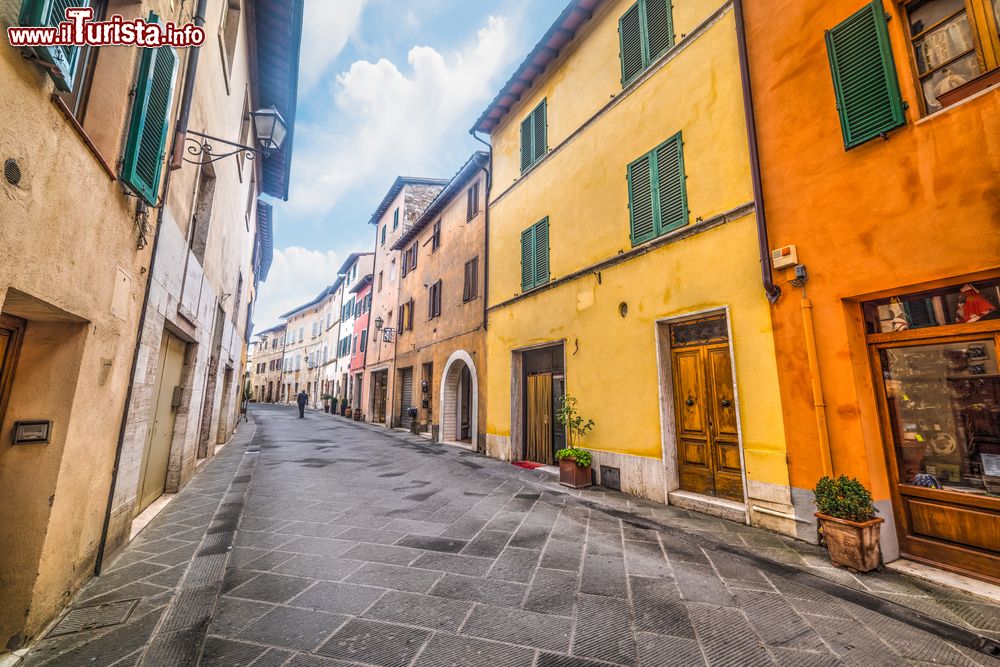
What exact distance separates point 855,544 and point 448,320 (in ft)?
35.8

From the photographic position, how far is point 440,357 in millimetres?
13273

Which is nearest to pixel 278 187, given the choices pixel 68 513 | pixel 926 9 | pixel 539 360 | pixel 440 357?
pixel 440 357

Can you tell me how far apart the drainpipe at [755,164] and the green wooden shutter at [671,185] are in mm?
941

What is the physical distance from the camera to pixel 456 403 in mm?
12867

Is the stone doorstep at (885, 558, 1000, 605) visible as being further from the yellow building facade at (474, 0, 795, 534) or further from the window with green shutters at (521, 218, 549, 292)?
the window with green shutters at (521, 218, 549, 292)

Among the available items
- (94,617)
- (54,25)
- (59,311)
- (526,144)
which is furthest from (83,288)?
(526,144)

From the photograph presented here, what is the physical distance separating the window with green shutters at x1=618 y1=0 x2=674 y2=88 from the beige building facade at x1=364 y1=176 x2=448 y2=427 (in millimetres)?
13170

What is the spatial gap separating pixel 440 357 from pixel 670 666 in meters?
11.5

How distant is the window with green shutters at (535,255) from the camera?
870 centimetres

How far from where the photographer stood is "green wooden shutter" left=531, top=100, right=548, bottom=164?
9.16 m

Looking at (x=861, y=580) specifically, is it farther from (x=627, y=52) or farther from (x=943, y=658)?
(x=627, y=52)

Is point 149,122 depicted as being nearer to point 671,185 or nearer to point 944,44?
point 671,185

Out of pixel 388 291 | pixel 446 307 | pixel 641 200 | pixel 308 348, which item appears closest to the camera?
pixel 641 200

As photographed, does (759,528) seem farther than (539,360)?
No
